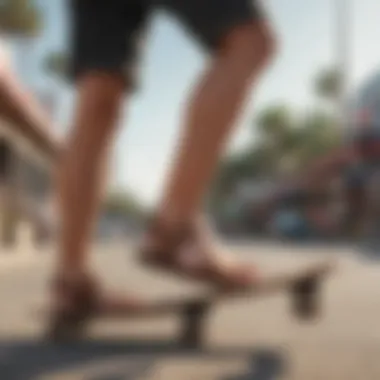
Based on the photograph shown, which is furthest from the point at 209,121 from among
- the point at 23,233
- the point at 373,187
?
the point at 23,233

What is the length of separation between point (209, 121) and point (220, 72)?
10 centimetres

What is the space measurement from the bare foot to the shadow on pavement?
0.13 metres

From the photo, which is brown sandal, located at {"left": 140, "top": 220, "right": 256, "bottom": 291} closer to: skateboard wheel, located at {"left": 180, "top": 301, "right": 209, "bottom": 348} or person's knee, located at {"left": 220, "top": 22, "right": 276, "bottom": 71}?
skateboard wheel, located at {"left": 180, "top": 301, "right": 209, "bottom": 348}

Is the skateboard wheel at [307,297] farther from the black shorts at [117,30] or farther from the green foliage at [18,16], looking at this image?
the green foliage at [18,16]

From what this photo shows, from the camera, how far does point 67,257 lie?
1.29 metres

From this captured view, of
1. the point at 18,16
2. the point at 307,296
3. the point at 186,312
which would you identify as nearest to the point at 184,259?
the point at 186,312

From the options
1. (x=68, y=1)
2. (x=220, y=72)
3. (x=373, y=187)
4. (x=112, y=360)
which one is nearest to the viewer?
(x=112, y=360)

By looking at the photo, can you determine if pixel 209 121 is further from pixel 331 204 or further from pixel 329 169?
pixel 331 204

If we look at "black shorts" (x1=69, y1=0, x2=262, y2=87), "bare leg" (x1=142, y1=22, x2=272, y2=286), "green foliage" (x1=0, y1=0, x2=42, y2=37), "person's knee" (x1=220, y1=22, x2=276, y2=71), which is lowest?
"bare leg" (x1=142, y1=22, x2=272, y2=286)

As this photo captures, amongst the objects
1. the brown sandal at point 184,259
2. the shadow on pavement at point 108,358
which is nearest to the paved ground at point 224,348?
the shadow on pavement at point 108,358

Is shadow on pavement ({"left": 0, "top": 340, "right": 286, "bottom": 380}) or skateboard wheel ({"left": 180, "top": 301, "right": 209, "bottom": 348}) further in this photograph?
skateboard wheel ({"left": 180, "top": 301, "right": 209, "bottom": 348})

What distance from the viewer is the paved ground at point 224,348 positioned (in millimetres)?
1022

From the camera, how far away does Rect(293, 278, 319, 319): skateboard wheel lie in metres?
1.49

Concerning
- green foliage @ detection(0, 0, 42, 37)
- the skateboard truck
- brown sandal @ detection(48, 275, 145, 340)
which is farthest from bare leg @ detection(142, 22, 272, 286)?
green foliage @ detection(0, 0, 42, 37)
